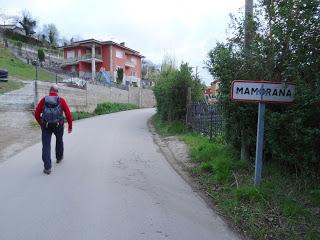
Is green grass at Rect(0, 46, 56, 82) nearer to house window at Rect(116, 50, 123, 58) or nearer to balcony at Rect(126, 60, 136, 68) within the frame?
house window at Rect(116, 50, 123, 58)

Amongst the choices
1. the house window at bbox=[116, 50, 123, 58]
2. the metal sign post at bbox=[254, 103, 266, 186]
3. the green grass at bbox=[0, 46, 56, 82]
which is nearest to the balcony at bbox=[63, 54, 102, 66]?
the house window at bbox=[116, 50, 123, 58]

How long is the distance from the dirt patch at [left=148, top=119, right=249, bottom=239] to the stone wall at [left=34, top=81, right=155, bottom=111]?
478 inches

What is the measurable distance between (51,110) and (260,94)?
4.33 m

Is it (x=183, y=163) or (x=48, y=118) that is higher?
(x=48, y=118)

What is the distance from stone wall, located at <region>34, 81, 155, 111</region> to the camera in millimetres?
25291

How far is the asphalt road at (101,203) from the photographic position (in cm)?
479

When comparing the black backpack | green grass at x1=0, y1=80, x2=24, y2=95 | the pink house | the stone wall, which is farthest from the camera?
the pink house

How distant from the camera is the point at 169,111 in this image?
19.5 meters

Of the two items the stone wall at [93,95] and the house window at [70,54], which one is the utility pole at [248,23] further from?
the house window at [70,54]

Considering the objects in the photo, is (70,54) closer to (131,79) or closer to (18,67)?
(131,79)

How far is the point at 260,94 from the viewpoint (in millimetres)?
6262

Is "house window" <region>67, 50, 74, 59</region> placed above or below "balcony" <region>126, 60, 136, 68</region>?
above

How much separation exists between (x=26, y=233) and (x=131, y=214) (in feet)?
4.70

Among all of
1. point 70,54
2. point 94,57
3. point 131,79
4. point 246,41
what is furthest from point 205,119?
point 131,79
